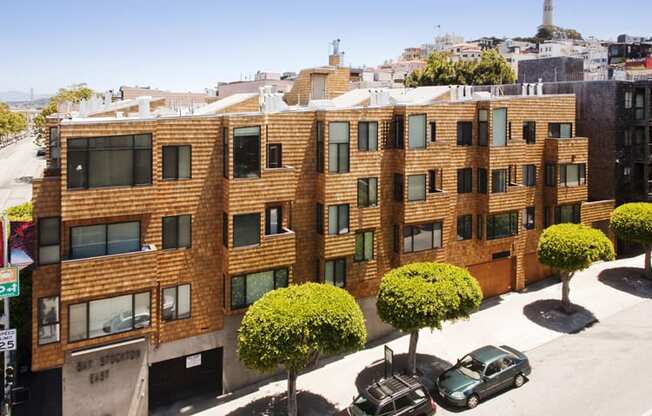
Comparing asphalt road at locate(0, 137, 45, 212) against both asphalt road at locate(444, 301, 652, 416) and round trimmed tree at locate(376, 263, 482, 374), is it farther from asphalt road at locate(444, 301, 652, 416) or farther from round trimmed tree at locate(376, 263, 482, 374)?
asphalt road at locate(444, 301, 652, 416)

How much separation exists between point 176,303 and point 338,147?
34.7 ft

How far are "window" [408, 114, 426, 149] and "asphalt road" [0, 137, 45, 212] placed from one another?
29.9 m

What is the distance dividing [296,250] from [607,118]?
2638cm

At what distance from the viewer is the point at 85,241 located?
2131cm

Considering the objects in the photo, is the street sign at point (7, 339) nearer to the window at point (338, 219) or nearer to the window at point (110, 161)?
the window at point (110, 161)

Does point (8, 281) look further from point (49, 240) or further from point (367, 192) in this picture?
point (367, 192)

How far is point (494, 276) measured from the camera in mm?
33812

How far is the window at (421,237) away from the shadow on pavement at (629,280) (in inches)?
531

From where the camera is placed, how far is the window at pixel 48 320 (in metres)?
21.1

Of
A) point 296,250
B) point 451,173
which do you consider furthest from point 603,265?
point 296,250

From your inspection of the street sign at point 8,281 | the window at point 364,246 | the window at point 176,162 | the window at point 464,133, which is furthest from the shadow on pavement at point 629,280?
the street sign at point 8,281

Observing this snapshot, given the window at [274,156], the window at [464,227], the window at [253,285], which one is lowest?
the window at [253,285]

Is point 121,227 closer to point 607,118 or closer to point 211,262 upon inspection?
point 211,262

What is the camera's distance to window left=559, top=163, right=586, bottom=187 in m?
35.2
